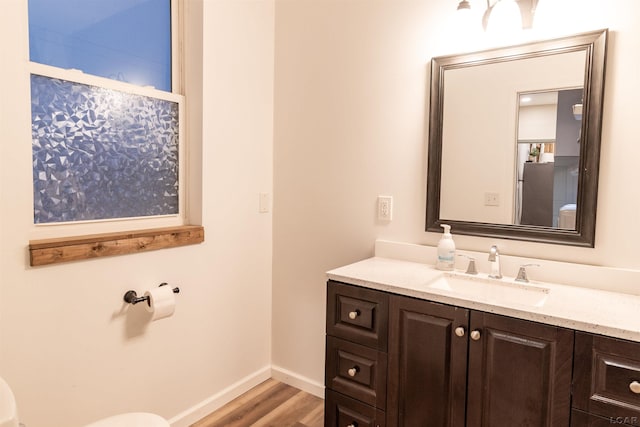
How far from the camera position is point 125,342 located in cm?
180

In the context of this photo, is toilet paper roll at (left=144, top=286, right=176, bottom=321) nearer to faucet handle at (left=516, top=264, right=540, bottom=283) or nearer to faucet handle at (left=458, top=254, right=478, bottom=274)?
faucet handle at (left=458, top=254, right=478, bottom=274)

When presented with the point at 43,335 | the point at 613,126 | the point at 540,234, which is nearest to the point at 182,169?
the point at 43,335

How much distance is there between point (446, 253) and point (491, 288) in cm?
23

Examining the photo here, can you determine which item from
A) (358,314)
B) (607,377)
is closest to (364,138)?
(358,314)

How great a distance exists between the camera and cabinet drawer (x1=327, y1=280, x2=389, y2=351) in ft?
5.18

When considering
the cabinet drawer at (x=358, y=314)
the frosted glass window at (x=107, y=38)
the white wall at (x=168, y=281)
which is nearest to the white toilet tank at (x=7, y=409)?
the white wall at (x=168, y=281)

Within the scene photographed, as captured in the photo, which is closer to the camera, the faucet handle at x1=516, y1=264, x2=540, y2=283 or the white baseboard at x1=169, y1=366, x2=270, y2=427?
the faucet handle at x1=516, y1=264, x2=540, y2=283

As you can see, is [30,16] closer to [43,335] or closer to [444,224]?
[43,335]

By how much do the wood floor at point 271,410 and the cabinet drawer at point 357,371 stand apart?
1.86 feet

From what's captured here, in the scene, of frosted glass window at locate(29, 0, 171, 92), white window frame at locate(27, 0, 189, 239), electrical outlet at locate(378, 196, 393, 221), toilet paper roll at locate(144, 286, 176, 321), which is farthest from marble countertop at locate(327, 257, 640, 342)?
frosted glass window at locate(29, 0, 171, 92)

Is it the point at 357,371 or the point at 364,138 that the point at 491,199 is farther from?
the point at 357,371

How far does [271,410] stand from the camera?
2.25 metres

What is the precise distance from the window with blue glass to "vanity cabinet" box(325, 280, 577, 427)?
1044 millimetres

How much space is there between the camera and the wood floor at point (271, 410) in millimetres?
2131
